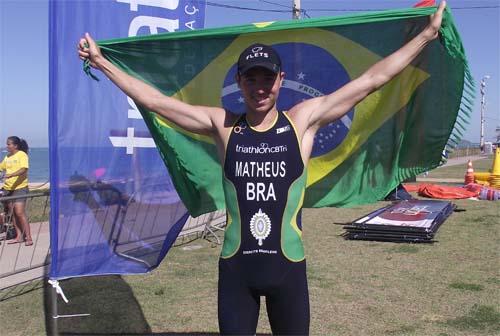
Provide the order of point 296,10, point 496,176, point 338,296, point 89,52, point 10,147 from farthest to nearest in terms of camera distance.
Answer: point 296,10 < point 496,176 < point 10,147 < point 338,296 < point 89,52

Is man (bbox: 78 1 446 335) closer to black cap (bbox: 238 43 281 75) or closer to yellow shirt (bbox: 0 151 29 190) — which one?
black cap (bbox: 238 43 281 75)

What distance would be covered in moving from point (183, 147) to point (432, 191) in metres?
13.1

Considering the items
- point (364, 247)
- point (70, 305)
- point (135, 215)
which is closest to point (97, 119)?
point (135, 215)

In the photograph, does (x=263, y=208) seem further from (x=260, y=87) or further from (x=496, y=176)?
(x=496, y=176)

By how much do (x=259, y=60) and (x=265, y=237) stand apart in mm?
932

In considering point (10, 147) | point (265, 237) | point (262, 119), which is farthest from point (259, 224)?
point (10, 147)

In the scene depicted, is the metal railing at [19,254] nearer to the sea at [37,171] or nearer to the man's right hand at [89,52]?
the sea at [37,171]

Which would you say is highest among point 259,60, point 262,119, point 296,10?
point 296,10

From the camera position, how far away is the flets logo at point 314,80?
3.65m

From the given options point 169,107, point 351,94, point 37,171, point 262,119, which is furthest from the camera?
point 37,171

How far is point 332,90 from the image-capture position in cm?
372

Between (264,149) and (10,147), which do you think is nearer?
(264,149)

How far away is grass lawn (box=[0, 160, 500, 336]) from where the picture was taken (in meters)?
5.02

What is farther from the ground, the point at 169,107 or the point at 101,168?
the point at 169,107
